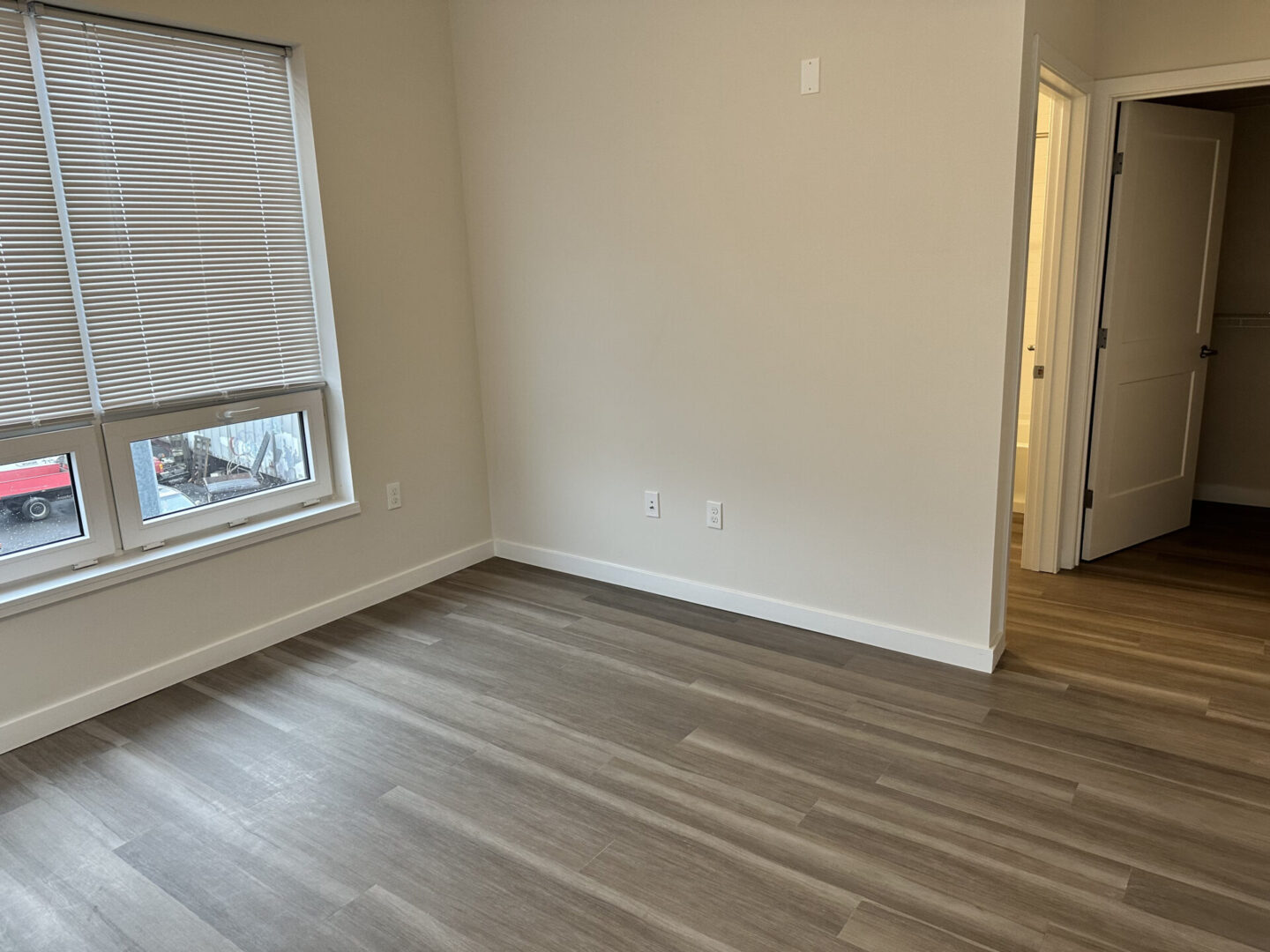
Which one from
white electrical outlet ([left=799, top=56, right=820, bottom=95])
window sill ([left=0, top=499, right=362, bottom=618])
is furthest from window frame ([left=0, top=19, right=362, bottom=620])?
white electrical outlet ([left=799, top=56, right=820, bottom=95])

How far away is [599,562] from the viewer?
395 centimetres

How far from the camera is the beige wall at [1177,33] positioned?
3.21 metres

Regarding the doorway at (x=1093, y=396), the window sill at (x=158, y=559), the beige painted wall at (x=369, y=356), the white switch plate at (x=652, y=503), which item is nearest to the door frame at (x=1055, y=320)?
the doorway at (x=1093, y=396)

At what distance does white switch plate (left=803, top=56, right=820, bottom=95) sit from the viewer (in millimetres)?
2896

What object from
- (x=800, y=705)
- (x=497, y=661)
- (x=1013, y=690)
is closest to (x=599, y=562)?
(x=497, y=661)

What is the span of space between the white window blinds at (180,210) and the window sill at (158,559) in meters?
0.51

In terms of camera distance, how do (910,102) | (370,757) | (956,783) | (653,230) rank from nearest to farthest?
(956,783)
(370,757)
(910,102)
(653,230)

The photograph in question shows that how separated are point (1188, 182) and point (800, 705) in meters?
2.97

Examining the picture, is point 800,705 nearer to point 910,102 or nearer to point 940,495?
point 940,495

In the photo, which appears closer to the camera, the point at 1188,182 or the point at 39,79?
the point at 39,79

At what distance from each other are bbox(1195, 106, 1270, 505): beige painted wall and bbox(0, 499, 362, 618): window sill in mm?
4607

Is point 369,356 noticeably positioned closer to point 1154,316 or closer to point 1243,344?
point 1154,316

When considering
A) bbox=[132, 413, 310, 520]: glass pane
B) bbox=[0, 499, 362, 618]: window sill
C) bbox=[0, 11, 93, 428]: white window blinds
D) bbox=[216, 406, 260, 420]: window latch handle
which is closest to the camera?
bbox=[0, 11, 93, 428]: white window blinds

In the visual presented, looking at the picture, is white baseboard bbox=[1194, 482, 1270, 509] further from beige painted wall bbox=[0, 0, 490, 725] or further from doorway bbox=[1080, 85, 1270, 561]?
beige painted wall bbox=[0, 0, 490, 725]
